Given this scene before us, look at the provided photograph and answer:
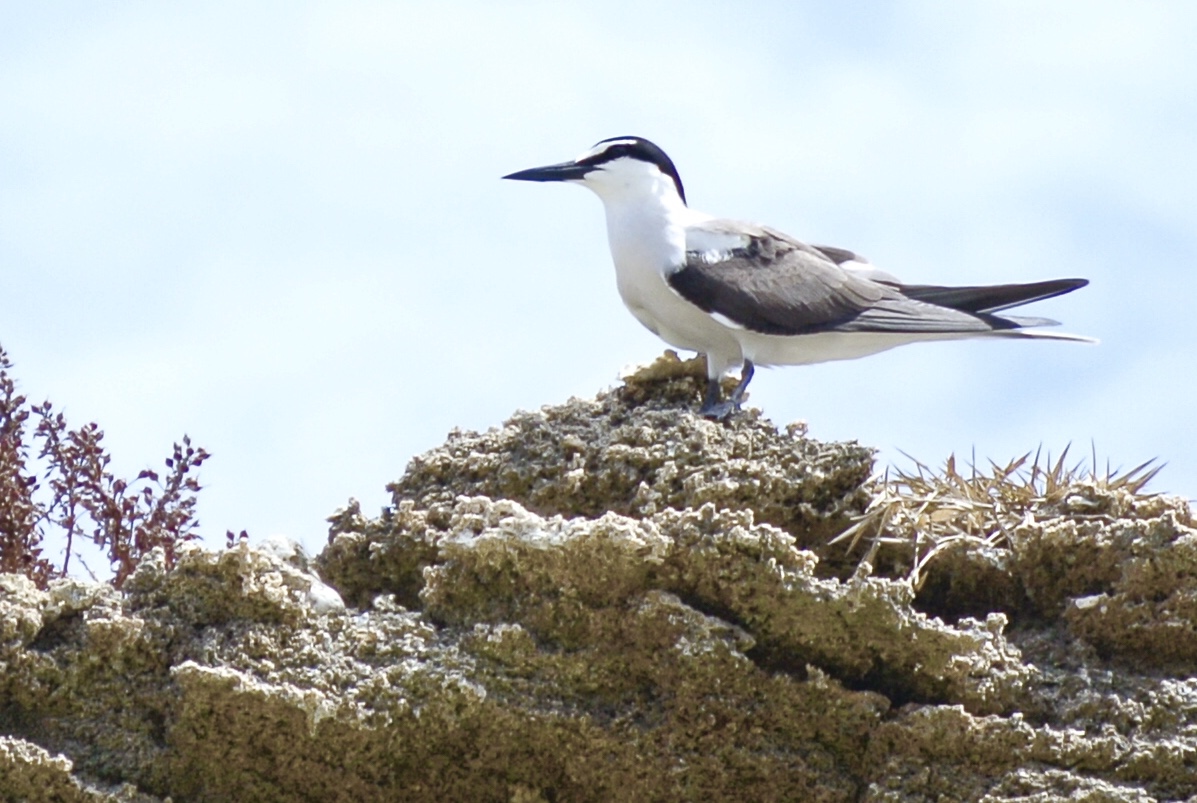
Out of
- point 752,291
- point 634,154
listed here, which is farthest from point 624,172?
point 752,291

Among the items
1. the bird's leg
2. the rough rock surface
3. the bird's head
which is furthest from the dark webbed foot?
the bird's head

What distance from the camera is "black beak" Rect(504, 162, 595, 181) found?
7551 millimetres

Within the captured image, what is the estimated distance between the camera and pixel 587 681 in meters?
4.03

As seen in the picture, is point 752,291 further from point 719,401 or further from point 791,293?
point 719,401

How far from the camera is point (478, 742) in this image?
13.1ft

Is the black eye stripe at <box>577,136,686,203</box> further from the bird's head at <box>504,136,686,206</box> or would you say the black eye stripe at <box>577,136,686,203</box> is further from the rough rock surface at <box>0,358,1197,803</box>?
the rough rock surface at <box>0,358,1197,803</box>

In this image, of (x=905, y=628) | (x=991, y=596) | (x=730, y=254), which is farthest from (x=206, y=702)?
(x=730, y=254)

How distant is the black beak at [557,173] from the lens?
7.55m

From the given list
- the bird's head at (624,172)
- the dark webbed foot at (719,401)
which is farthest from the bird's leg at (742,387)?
the bird's head at (624,172)

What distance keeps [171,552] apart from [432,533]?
191 centimetres

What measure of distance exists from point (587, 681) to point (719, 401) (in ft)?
5.47

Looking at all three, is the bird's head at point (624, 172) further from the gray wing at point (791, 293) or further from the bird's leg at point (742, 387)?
the bird's leg at point (742, 387)

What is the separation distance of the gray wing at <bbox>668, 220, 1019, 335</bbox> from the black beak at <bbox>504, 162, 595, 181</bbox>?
31.8 inches

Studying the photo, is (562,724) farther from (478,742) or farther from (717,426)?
(717,426)
